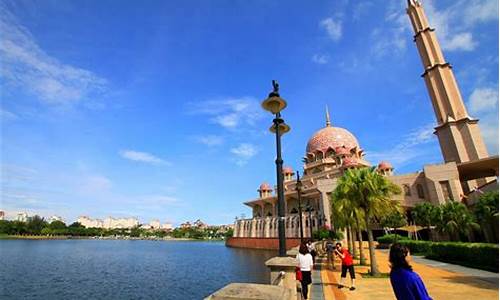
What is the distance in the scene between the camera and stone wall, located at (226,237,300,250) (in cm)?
4652

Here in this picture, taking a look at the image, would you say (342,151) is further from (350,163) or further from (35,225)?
(35,225)

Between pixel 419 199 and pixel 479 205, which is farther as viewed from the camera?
pixel 419 199

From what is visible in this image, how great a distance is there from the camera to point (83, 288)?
22.0 metres

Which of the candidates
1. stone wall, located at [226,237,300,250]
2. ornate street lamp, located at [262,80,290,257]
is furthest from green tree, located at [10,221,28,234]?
ornate street lamp, located at [262,80,290,257]

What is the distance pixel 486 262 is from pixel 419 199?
85.2ft

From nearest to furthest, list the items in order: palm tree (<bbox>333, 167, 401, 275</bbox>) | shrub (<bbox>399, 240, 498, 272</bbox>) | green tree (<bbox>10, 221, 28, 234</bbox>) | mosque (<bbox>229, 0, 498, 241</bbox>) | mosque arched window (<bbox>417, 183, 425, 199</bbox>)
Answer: shrub (<bbox>399, 240, 498, 272</bbox>), palm tree (<bbox>333, 167, 401, 275</bbox>), mosque (<bbox>229, 0, 498, 241</bbox>), mosque arched window (<bbox>417, 183, 425, 199</bbox>), green tree (<bbox>10, 221, 28, 234</bbox>)

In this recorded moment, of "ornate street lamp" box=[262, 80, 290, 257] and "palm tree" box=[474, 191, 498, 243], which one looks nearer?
"ornate street lamp" box=[262, 80, 290, 257]

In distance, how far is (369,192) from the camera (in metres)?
15.9

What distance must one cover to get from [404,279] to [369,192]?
41.5 feet

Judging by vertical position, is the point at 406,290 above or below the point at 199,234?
below

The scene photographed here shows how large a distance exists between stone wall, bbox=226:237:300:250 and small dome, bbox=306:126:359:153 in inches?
783

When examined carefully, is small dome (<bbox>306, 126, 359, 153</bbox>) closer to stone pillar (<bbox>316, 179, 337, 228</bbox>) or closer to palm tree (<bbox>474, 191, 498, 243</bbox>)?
stone pillar (<bbox>316, 179, 337, 228</bbox>)

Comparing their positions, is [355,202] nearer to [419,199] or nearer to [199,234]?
[419,199]

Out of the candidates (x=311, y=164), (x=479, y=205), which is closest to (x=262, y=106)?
(x=479, y=205)
